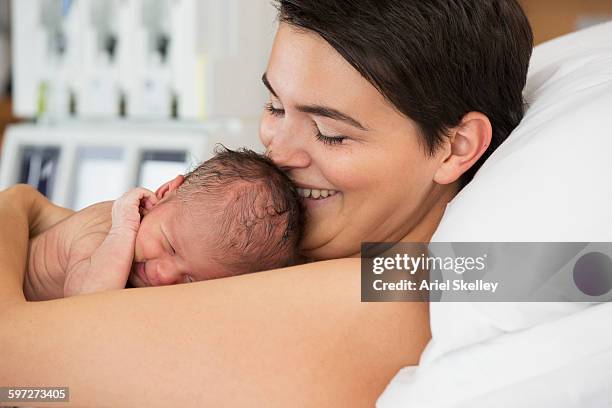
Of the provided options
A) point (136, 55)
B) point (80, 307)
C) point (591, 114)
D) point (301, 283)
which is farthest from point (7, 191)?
point (136, 55)

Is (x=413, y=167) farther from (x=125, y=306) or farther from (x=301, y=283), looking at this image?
(x=125, y=306)

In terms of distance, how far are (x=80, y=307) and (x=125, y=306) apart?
0.06 meters

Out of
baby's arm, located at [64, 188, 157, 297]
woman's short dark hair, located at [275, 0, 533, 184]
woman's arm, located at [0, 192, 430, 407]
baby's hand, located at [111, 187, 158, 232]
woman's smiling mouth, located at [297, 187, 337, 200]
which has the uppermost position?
woman's short dark hair, located at [275, 0, 533, 184]

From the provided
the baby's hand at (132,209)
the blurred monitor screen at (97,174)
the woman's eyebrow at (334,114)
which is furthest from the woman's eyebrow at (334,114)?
the blurred monitor screen at (97,174)

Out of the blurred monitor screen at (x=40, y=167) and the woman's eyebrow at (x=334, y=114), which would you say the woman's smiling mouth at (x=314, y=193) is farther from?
the blurred monitor screen at (x=40, y=167)

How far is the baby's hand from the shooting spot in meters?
1.22

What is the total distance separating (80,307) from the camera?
39.0 inches

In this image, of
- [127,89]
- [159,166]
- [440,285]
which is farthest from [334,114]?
[127,89]

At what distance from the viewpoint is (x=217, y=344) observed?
3.18 ft

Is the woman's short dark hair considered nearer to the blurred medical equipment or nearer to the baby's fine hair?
the baby's fine hair

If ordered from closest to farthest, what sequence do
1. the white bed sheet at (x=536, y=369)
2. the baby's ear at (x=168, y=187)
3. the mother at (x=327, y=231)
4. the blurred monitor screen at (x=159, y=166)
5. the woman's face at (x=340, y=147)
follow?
the white bed sheet at (x=536, y=369) < the mother at (x=327, y=231) < the woman's face at (x=340, y=147) < the baby's ear at (x=168, y=187) < the blurred monitor screen at (x=159, y=166)

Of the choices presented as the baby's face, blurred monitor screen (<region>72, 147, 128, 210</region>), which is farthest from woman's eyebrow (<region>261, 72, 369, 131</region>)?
blurred monitor screen (<region>72, 147, 128, 210</region>)

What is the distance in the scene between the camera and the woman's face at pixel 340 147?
3.61 feet

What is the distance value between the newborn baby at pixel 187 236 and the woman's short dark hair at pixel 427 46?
0.86 feet
